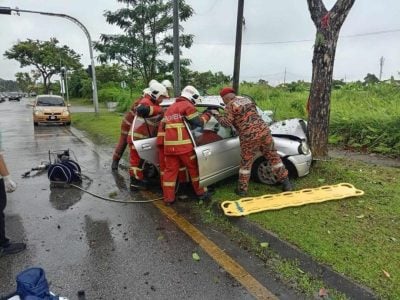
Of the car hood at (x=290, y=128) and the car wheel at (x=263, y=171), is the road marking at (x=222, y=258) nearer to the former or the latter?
the car wheel at (x=263, y=171)

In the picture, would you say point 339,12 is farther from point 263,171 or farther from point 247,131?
point 263,171

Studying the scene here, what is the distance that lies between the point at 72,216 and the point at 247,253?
8.32ft

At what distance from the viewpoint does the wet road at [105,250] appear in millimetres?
3203

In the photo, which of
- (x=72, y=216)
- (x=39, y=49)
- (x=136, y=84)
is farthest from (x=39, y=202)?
(x=39, y=49)

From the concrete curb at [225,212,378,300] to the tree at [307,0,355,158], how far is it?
264 cm

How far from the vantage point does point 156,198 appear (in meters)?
5.72

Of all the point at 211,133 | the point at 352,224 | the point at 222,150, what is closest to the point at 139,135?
the point at 211,133

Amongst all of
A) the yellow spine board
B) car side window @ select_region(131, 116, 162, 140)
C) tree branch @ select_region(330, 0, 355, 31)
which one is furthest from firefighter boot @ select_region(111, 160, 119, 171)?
tree branch @ select_region(330, 0, 355, 31)

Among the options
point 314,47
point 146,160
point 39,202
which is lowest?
point 39,202

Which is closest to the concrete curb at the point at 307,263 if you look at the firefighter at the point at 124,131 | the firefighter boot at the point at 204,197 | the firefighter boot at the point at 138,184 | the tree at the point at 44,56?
the firefighter boot at the point at 204,197

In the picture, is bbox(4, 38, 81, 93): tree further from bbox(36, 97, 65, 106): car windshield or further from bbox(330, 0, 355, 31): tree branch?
bbox(330, 0, 355, 31): tree branch

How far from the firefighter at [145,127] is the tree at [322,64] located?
2515 mm

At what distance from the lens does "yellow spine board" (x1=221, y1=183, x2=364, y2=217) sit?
474 cm

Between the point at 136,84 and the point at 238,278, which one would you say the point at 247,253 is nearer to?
the point at 238,278
